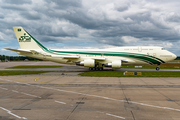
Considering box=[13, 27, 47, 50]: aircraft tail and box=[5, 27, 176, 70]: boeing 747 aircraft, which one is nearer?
box=[5, 27, 176, 70]: boeing 747 aircraft

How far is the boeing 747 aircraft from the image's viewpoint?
129ft

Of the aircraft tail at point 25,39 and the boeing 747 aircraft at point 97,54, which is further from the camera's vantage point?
the aircraft tail at point 25,39

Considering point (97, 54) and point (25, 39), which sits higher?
point (25, 39)

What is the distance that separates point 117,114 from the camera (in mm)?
9031

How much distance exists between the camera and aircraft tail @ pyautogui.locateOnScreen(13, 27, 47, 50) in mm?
41478

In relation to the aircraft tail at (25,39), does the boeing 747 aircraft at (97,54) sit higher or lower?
lower

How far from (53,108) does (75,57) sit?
2933 centimetres

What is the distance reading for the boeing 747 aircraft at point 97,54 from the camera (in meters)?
39.5

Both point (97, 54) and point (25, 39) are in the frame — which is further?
point (25, 39)

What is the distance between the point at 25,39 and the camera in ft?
138

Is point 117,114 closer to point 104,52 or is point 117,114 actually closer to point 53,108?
point 53,108

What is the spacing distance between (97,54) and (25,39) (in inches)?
794

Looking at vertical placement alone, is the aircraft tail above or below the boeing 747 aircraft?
above

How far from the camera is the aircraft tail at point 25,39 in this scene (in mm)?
41478
